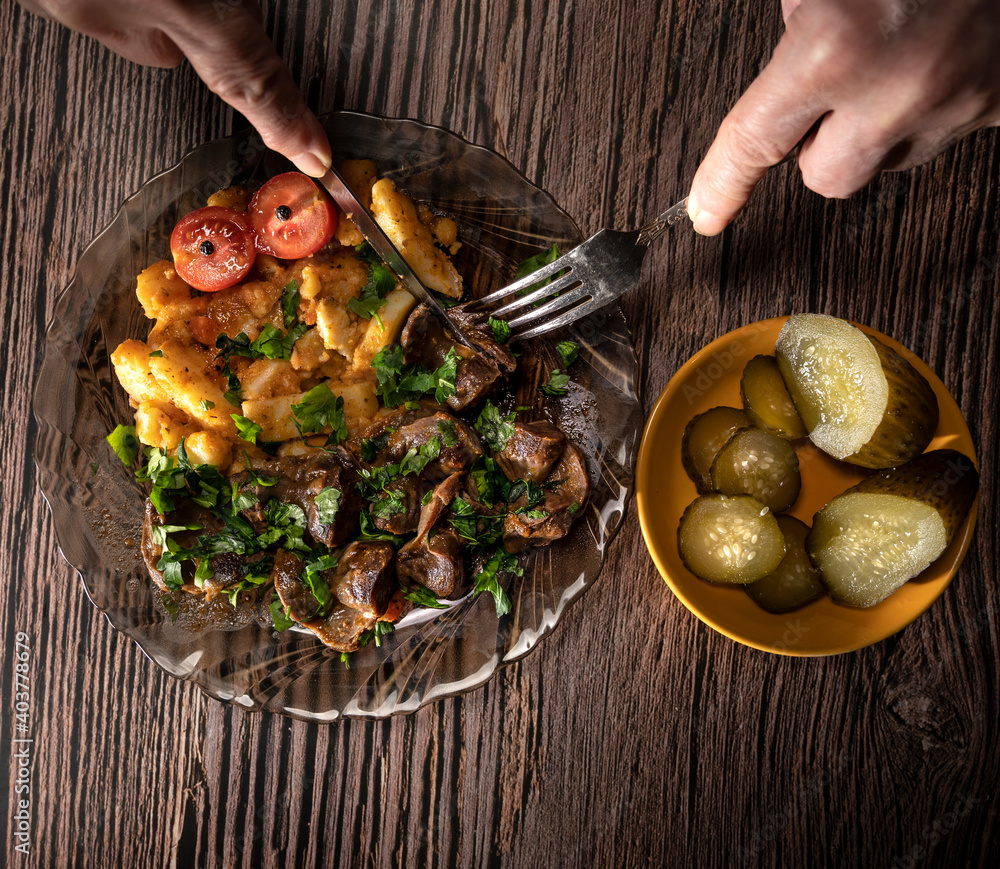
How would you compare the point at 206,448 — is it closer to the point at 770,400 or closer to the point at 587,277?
the point at 587,277

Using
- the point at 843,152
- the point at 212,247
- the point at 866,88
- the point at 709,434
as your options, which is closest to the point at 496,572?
the point at 709,434

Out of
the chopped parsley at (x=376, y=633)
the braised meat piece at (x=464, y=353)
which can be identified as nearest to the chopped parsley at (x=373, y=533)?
the chopped parsley at (x=376, y=633)

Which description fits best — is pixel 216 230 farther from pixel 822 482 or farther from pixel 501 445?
pixel 822 482

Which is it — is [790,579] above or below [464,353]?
below

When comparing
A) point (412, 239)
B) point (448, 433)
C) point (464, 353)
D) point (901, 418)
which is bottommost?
point (448, 433)

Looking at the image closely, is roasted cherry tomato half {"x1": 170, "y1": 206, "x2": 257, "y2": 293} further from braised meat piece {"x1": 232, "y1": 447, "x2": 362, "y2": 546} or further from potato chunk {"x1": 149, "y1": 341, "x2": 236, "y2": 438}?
braised meat piece {"x1": 232, "y1": 447, "x2": 362, "y2": 546}

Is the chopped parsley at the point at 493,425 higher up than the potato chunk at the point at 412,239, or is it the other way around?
the potato chunk at the point at 412,239

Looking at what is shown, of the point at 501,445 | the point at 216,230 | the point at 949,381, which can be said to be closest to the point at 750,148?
the point at 501,445

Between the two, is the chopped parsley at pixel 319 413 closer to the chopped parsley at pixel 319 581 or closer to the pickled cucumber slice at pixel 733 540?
the chopped parsley at pixel 319 581
